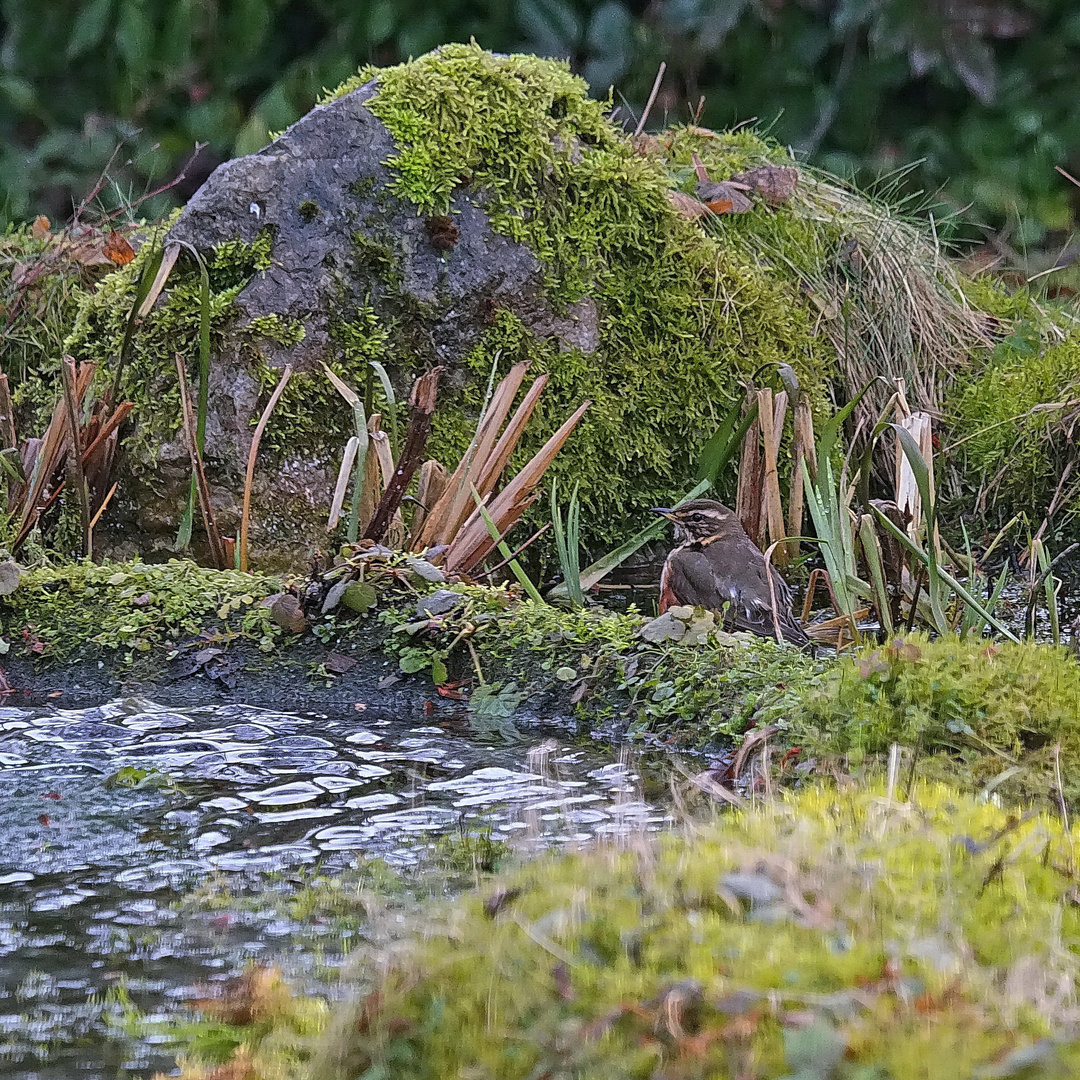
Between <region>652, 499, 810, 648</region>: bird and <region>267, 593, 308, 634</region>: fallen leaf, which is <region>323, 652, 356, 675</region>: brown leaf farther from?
<region>652, 499, 810, 648</region>: bird

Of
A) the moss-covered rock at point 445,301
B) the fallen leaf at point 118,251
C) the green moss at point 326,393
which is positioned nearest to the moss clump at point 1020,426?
the moss-covered rock at point 445,301

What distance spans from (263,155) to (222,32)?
122 inches

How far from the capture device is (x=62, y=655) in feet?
13.2

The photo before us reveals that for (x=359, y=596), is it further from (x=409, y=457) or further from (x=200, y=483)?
(x=200, y=483)

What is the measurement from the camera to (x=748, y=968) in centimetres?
143

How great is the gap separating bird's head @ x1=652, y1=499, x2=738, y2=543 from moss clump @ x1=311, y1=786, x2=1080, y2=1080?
10.1 ft

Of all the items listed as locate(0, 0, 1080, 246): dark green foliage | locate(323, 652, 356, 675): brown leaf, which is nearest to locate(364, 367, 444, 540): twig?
locate(323, 652, 356, 675): brown leaf

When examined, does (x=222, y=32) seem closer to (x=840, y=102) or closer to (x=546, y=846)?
(x=840, y=102)

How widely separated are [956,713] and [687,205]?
4105 mm

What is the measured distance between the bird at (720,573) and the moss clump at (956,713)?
1.25 m

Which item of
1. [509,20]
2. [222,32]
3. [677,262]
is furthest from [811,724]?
[222,32]

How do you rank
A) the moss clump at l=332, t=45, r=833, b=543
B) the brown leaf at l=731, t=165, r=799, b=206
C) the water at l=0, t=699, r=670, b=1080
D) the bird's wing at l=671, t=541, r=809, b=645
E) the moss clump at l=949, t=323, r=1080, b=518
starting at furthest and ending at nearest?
the brown leaf at l=731, t=165, r=799, b=206
the moss clump at l=949, t=323, r=1080, b=518
the moss clump at l=332, t=45, r=833, b=543
the bird's wing at l=671, t=541, r=809, b=645
the water at l=0, t=699, r=670, b=1080

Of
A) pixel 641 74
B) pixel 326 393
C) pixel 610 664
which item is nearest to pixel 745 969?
pixel 610 664

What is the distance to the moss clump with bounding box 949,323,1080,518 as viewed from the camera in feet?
20.2
